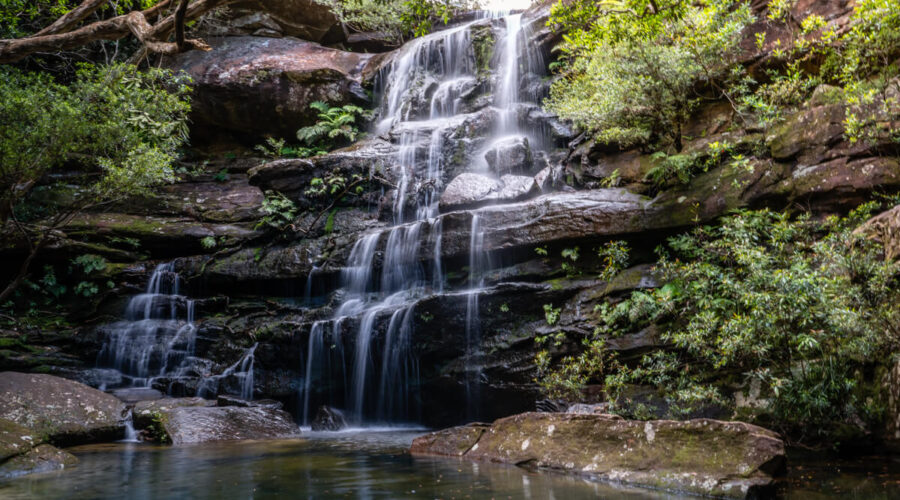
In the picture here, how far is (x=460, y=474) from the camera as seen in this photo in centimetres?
529

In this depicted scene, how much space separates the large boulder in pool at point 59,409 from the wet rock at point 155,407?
0.85ft

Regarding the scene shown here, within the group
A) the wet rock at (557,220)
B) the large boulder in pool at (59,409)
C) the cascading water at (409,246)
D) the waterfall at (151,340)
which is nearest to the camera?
the large boulder in pool at (59,409)

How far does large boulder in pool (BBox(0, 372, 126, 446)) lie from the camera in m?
8.19

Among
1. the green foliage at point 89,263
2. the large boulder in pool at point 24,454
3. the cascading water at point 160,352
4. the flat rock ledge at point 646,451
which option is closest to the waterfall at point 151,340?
the cascading water at point 160,352

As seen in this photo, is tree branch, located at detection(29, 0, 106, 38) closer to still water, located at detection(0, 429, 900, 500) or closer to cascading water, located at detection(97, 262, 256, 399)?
cascading water, located at detection(97, 262, 256, 399)

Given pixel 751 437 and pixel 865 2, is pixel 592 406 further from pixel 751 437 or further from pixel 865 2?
pixel 865 2

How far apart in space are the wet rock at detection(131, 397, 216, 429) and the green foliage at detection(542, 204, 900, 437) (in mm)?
7718

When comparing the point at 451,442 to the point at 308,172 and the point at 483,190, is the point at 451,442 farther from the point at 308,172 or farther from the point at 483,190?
the point at 308,172

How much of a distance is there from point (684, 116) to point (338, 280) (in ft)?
29.5

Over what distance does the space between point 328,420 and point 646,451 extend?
24.0 feet

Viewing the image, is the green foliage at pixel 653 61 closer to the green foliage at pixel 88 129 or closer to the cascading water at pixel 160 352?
the cascading water at pixel 160 352

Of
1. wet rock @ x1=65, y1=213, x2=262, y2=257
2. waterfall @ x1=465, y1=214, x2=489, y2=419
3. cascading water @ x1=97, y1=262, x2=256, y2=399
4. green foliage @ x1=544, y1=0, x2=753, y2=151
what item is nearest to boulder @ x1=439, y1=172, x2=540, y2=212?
green foliage @ x1=544, y1=0, x2=753, y2=151

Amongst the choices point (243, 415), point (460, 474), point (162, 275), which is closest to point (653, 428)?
point (460, 474)

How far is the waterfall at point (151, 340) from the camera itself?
12578 millimetres
